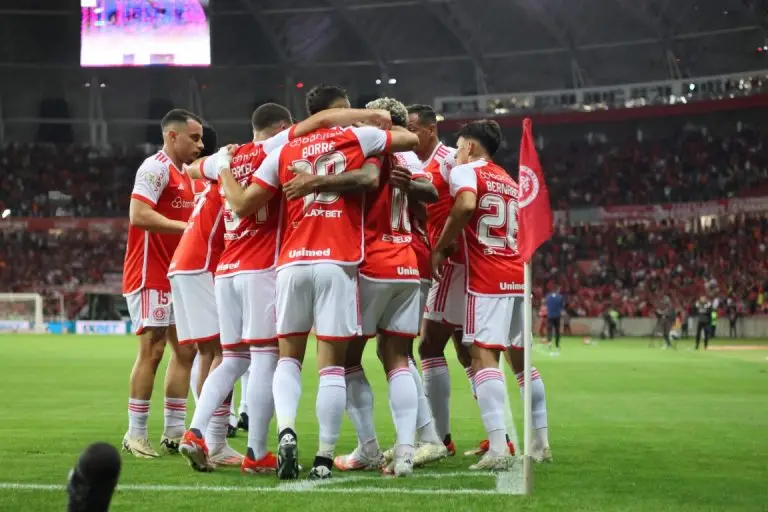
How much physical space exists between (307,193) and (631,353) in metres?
24.1

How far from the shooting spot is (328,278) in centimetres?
706

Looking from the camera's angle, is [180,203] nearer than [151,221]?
No

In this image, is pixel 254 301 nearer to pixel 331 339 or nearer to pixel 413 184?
pixel 331 339

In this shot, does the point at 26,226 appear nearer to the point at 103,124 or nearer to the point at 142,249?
the point at 103,124

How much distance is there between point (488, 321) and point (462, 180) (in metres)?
1.06

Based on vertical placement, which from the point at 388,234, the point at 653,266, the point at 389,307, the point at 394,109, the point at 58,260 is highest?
the point at 58,260

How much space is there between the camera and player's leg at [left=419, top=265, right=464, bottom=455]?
865cm

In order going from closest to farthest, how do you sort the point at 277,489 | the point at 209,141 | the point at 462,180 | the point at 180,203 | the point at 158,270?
the point at 277,489, the point at 462,180, the point at 158,270, the point at 180,203, the point at 209,141

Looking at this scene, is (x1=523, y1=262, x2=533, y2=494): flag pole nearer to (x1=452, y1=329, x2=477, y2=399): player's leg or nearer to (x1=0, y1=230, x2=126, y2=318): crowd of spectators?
(x1=452, y1=329, x2=477, y2=399): player's leg

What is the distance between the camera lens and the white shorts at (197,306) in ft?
27.3

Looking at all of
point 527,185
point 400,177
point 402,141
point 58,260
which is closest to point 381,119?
point 402,141

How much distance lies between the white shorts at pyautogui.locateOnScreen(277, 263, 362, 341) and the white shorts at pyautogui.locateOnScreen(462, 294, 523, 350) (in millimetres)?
1288

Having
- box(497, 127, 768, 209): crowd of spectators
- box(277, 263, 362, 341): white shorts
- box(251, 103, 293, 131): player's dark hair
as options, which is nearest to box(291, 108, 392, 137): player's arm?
box(251, 103, 293, 131): player's dark hair

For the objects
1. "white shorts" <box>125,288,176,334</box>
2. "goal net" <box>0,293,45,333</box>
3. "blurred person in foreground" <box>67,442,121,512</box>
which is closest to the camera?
"blurred person in foreground" <box>67,442,121,512</box>
